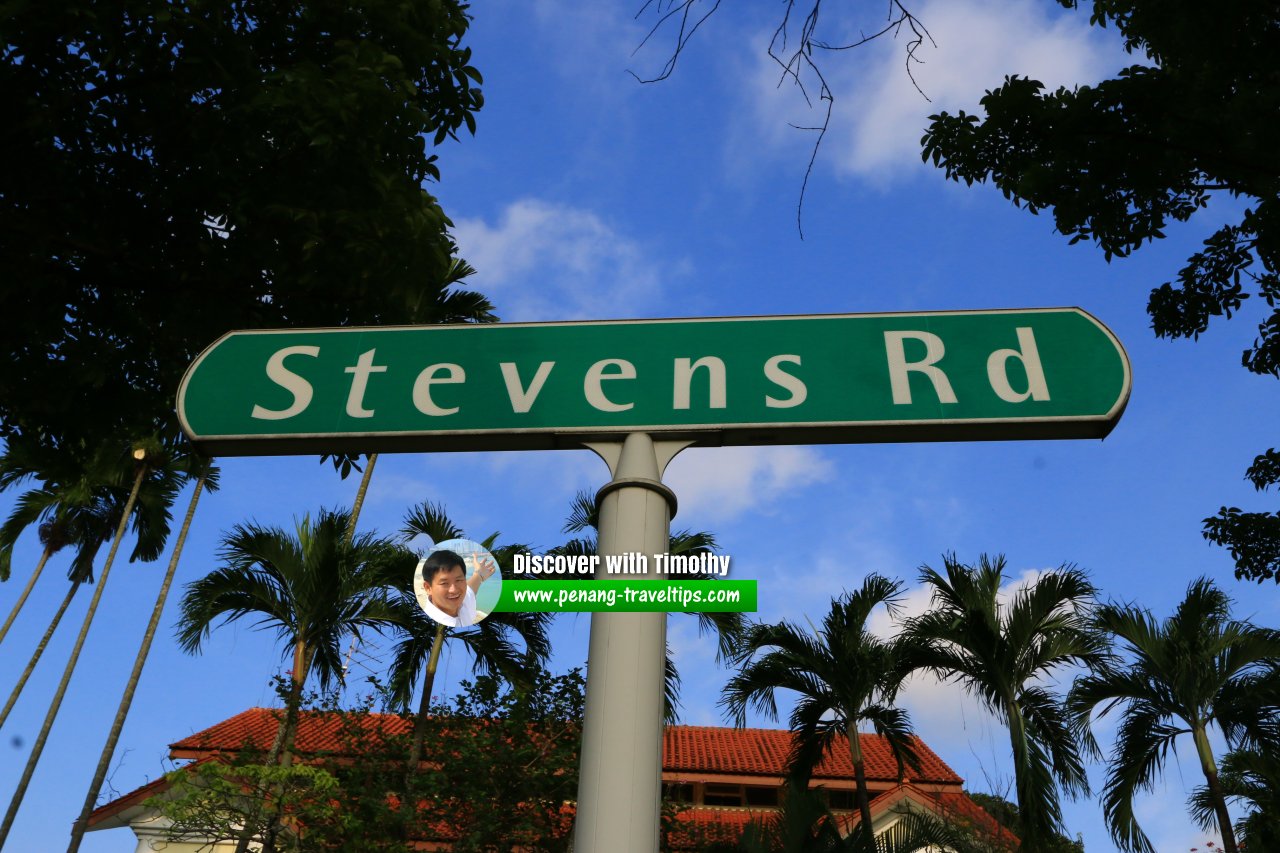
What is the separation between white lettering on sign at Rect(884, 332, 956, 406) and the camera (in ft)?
5.69

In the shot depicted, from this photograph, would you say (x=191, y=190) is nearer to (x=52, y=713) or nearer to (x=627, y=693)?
(x=627, y=693)

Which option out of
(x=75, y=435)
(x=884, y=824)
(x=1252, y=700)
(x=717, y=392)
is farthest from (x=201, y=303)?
(x=884, y=824)

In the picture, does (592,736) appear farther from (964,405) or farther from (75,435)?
(75,435)

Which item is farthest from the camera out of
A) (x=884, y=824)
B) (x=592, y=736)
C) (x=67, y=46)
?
(x=884, y=824)

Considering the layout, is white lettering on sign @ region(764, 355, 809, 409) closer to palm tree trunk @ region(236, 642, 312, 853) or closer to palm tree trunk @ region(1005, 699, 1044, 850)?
palm tree trunk @ region(1005, 699, 1044, 850)

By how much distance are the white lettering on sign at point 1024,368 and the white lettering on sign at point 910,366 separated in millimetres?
80

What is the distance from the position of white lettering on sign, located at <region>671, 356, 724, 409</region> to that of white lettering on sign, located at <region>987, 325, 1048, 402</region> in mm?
468

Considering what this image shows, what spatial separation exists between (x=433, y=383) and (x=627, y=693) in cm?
70

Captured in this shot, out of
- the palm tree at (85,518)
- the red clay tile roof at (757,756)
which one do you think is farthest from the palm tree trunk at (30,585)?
the red clay tile roof at (757,756)

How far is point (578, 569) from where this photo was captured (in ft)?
5.29

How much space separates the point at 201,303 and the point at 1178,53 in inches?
334

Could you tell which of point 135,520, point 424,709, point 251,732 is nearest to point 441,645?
point 424,709

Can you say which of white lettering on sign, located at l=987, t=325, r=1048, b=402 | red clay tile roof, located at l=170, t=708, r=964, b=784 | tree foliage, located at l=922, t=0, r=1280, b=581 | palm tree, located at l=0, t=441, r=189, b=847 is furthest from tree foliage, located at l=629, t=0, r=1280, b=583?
palm tree, located at l=0, t=441, r=189, b=847

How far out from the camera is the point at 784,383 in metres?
1.77
